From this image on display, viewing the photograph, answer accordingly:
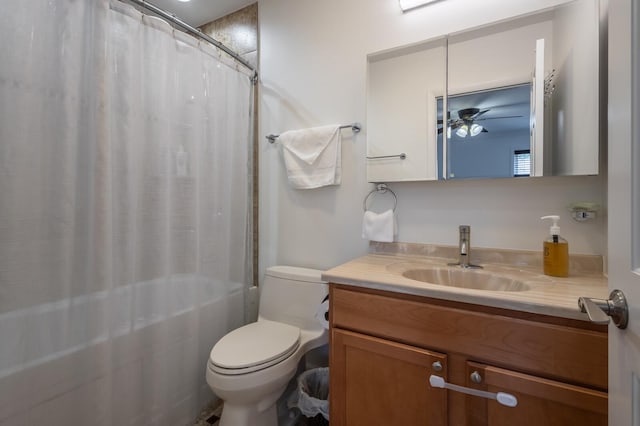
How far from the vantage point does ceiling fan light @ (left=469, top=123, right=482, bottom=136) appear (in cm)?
123

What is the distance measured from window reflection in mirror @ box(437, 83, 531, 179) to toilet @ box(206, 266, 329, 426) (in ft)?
2.96

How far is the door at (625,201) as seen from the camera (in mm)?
453

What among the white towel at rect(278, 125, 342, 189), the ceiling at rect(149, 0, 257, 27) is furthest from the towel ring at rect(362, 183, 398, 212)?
the ceiling at rect(149, 0, 257, 27)

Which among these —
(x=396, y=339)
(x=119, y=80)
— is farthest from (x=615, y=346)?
(x=119, y=80)

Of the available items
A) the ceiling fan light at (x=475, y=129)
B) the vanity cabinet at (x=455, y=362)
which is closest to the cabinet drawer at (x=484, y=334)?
the vanity cabinet at (x=455, y=362)

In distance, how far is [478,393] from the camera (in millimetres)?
827

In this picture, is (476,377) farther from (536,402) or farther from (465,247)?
(465,247)

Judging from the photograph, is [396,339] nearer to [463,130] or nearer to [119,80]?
[463,130]

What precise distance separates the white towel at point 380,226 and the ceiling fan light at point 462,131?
18.0 inches

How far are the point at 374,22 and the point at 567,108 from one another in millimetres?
973

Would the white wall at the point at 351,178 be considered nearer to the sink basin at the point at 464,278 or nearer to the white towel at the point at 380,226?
the white towel at the point at 380,226

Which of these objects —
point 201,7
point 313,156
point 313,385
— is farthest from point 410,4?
point 313,385

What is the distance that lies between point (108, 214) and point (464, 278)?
142 centimetres

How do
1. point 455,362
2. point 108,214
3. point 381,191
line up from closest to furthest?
point 455,362, point 108,214, point 381,191
